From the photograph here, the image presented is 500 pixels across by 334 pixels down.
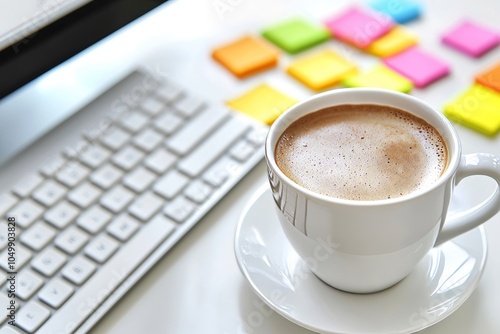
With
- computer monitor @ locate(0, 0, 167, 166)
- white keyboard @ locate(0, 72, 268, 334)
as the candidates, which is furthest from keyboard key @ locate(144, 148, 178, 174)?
computer monitor @ locate(0, 0, 167, 166)

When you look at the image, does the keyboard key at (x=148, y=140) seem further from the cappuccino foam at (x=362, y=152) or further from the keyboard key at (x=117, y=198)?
the cappuccino foam at (x=362, y=152)

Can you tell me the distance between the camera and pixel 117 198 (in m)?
0.50

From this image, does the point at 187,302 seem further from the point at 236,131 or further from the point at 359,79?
the point at 359,79

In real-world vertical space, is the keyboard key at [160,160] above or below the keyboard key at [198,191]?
above

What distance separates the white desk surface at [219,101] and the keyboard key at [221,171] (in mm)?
13

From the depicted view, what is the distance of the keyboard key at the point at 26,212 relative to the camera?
1.58 ft

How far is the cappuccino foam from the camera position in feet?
1.29

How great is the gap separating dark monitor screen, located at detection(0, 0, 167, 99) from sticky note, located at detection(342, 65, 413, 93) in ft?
0.70

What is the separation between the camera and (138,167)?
1.73ft

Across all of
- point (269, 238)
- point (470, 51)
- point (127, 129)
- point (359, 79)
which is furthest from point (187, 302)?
point (470, 51)

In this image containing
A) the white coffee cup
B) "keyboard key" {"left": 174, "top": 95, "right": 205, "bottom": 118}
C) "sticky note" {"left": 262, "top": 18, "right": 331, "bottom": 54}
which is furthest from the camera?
"sticky note" {"left": 262, "top": 18, "right": 331, "bottom": 54}

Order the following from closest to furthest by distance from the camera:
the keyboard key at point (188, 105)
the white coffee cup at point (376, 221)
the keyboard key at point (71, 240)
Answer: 1. the white coffee cup at point (376, 221)
2. the keyboard key at point (71, 240)
3. the keyboard key at point (188, 105)

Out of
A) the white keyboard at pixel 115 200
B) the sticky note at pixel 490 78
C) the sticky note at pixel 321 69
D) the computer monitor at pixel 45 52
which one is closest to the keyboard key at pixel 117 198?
the white keyboard at pixel 115 200

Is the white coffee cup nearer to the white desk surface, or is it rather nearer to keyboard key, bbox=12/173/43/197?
the white desk surface
